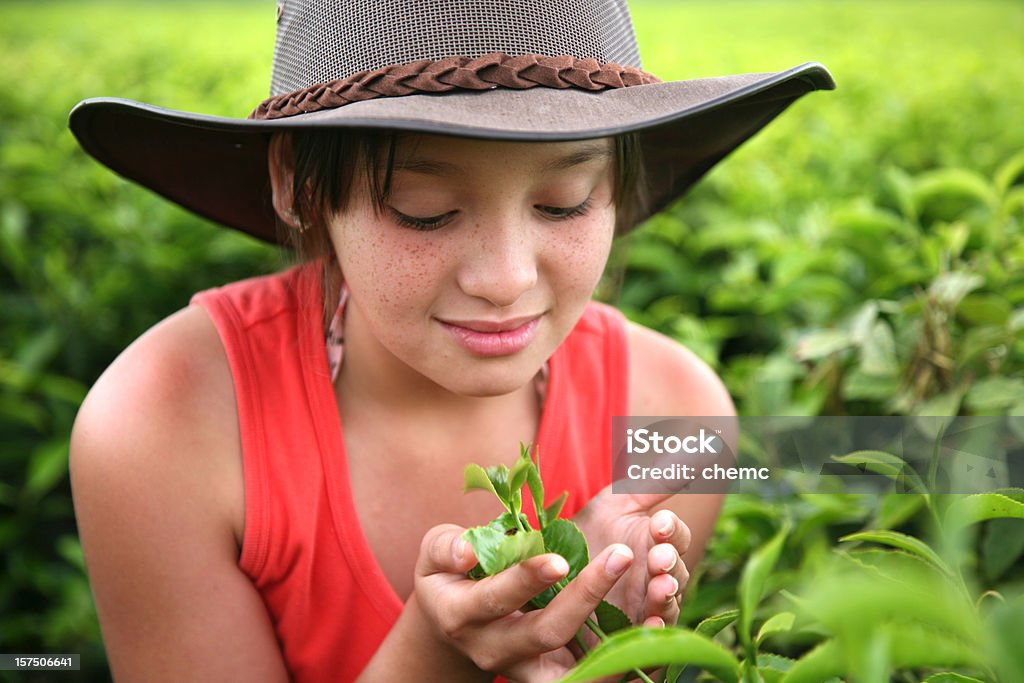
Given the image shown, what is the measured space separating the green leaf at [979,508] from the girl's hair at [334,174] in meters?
0.71

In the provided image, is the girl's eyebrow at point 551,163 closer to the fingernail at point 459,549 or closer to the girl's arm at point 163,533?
the fingernail at point 459,549

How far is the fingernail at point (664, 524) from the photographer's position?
1.19 m

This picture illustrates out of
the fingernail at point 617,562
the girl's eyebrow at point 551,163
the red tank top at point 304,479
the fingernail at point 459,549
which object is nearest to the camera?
the fingernail at point 617,562

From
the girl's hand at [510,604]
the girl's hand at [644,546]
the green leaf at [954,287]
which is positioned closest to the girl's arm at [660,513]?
the girl's hand at [644,546]

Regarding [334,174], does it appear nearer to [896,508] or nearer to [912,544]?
[912,544]

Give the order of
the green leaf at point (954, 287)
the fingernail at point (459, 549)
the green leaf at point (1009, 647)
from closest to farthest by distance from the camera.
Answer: the green leaf at point (1009, 647) < the fingernail at point (459, 549) < the green leaf at point (954, 287)

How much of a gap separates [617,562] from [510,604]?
14 centimetres

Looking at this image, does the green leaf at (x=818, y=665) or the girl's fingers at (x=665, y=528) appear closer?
the green leaf at (x=818, y=665)

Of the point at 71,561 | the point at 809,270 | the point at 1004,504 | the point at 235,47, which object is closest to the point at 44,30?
the point at 235,47

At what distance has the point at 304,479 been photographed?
1.66m

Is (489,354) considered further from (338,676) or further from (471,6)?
(338,676)

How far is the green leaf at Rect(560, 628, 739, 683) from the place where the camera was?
2.52 ft

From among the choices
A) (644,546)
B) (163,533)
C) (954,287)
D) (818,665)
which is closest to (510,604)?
(644,546)

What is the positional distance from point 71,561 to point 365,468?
1.46 meters
